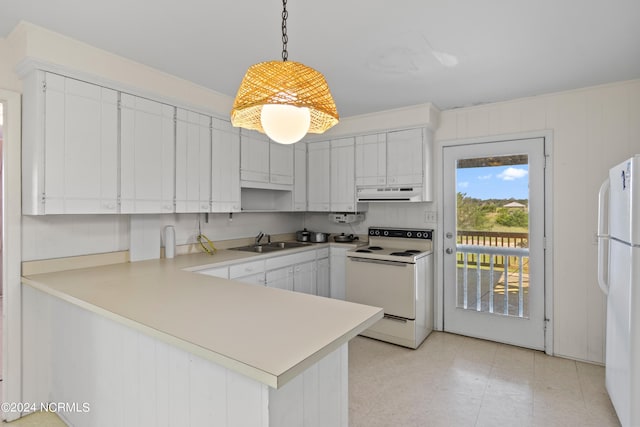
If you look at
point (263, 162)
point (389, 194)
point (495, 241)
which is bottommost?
point (495, 241)

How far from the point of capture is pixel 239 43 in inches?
88.0

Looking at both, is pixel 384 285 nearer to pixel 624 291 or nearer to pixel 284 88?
pixel 624 291

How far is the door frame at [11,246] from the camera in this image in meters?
2.20

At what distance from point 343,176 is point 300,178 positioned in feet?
1.90

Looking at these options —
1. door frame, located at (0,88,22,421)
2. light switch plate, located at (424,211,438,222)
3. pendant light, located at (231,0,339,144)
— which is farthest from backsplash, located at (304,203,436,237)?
door frame, located at (0,88,22,421)

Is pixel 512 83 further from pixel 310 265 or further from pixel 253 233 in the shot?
pixel 253 233

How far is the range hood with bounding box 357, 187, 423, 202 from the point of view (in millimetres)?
3648

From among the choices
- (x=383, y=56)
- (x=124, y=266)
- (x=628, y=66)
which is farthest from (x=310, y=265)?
(x=628, y=66)

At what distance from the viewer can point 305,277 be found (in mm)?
3889

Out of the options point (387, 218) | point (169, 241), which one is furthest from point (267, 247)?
point (387, 218)

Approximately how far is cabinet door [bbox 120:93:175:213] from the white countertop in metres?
0.61

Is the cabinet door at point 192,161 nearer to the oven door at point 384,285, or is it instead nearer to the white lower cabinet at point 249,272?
the white lower cabinet at point 249,272

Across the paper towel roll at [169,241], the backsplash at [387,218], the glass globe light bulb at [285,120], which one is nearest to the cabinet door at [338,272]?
the backsplash at [387,218]

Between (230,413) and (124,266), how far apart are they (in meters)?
1.90
